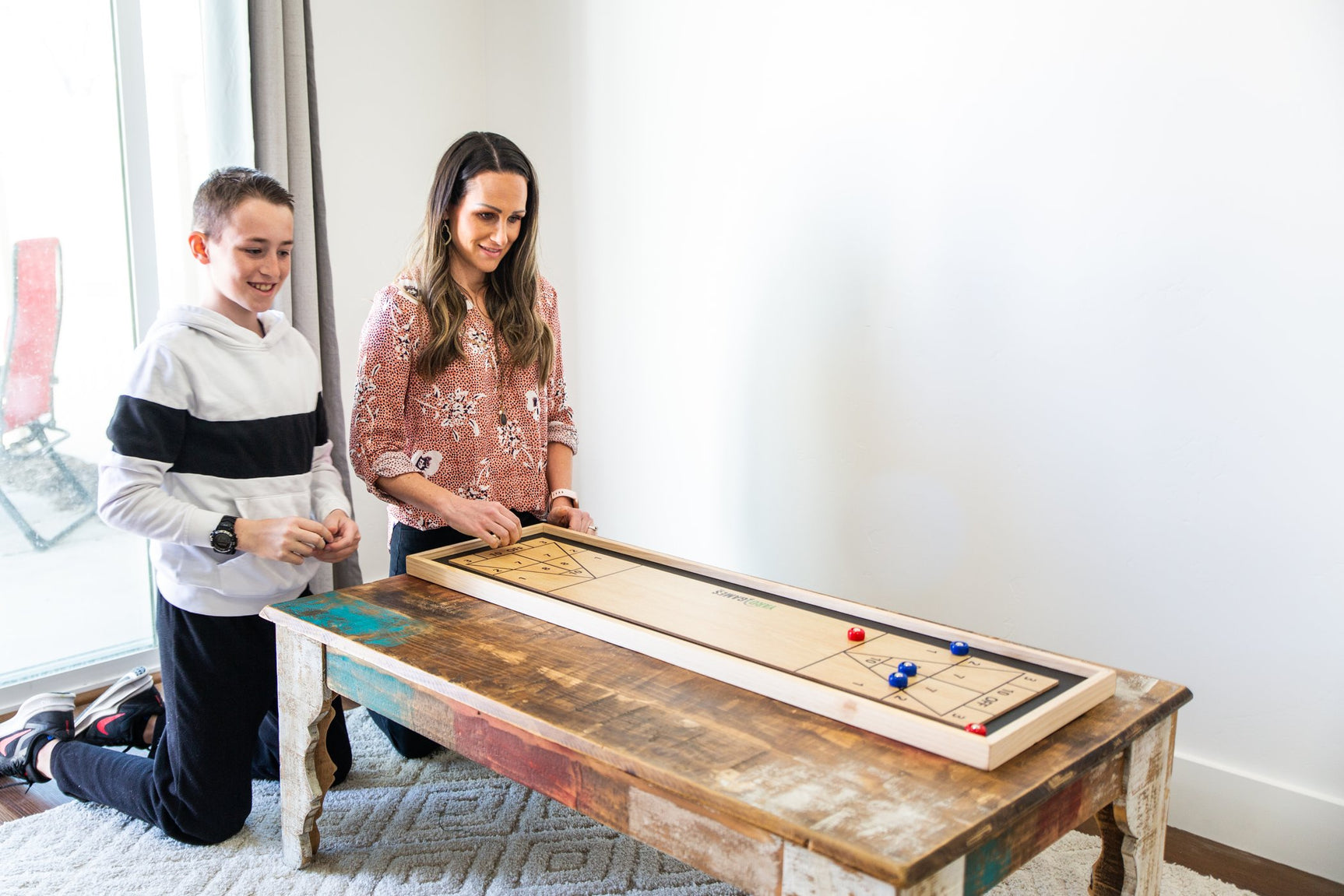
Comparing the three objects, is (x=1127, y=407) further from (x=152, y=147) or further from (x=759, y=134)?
(x=152, y=147)

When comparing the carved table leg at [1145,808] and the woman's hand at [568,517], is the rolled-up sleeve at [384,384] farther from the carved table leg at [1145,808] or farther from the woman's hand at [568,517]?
the carved table leg at [1145,808]

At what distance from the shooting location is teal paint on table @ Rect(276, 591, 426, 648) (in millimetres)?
1498

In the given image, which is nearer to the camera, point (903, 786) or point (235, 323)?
point (903, 786)

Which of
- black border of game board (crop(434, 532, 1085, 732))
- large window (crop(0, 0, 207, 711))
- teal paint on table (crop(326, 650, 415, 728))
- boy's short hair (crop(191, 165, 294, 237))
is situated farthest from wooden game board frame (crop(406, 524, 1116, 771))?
large window (crop(0, 0, 207, 711))

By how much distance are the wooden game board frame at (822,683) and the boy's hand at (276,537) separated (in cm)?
20

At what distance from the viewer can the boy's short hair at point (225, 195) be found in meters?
1.70

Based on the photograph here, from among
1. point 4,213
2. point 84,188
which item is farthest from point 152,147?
point 4,213

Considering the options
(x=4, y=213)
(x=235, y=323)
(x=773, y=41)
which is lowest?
(x=235, y=323)

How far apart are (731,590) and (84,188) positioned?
2094mm

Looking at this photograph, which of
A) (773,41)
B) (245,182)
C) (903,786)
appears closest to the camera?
(903,786)

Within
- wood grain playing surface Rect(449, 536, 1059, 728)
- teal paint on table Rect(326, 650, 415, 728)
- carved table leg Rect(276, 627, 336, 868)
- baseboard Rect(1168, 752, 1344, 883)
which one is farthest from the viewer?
baseboard Rect(1168, 752, 1344, 883)

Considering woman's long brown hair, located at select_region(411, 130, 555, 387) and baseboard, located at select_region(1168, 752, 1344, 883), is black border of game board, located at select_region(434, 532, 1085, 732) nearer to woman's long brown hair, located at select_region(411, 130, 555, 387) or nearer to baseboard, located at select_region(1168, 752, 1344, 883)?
woman's long brown hair, located at select_region(411, 130, 555, 387)

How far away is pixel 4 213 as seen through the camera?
2.46 m

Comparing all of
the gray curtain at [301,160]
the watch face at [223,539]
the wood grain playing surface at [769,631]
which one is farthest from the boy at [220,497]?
the gray curtain at [301,160]
